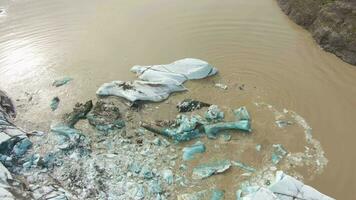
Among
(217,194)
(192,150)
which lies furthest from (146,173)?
(217,194)

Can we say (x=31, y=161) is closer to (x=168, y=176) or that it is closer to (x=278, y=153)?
(x=168, y=176)

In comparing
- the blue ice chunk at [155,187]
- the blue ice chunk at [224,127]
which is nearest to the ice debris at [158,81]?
the blue ice chunk at [224,127]

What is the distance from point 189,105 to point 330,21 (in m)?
3.26

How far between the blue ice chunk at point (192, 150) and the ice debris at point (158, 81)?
1108 mm

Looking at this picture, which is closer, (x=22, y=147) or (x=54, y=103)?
(x=22, y=147)

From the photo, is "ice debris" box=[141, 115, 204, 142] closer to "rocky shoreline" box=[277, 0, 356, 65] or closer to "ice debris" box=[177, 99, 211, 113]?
"ice debris" box=[177, 99, 211, 113]

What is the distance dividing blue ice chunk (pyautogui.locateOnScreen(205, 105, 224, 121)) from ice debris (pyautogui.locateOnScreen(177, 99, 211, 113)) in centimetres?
18

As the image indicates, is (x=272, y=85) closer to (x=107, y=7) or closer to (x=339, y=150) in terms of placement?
(x=339, y=150)

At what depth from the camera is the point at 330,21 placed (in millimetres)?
7879

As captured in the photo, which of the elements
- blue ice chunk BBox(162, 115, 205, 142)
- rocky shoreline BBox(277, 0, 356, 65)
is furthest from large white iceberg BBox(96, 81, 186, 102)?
rocky shoreline BBox(277, 0, 356, 65)

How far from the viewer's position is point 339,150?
5.82 m

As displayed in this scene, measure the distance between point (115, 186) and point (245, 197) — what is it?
1596mm

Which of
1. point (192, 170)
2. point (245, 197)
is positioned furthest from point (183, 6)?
point (245, 197)

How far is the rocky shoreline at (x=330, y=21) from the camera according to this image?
7.46 meters
